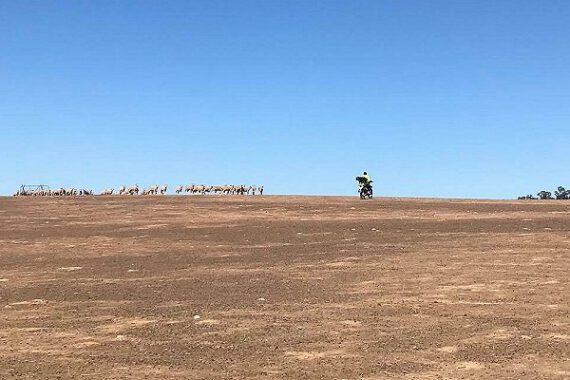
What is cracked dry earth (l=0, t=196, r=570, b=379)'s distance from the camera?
9359 millimetres

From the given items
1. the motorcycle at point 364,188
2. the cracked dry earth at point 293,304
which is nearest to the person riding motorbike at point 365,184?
the motorcycle at point 364,188

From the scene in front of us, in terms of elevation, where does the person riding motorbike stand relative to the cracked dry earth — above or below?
above

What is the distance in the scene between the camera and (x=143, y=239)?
28.2 metres

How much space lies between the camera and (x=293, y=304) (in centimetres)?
1374

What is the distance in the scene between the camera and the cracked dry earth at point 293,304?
9.36 metres

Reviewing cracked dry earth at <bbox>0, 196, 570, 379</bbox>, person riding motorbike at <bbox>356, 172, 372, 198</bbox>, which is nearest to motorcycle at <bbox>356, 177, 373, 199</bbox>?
person riding motorbike at <bbox>356, 172, 372, 198</bbox>

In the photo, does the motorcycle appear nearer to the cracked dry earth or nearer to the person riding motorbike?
the person riding motorbike

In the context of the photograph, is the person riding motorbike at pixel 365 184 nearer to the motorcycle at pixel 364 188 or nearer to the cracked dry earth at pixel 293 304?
the motorcycle at pixel 364 188

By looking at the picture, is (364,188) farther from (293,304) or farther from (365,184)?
(293,304)

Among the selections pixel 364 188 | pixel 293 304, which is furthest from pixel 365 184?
pixel 293 304

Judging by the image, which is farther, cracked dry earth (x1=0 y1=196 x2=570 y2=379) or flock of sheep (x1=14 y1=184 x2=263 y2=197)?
flock of sheep (x1=14 y1=184 x2=263 y2=197)

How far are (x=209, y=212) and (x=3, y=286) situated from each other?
78.9ft

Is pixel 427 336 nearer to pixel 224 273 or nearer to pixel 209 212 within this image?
pixel 224 273

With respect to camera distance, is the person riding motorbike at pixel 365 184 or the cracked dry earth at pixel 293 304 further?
the person riding motorbike at pixel 365 184
